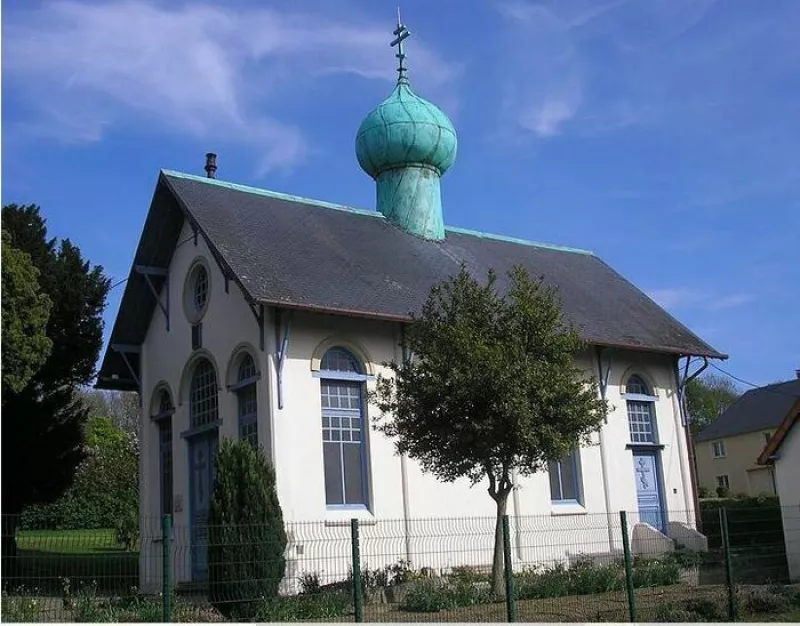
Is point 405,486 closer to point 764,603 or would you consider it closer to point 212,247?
point 212,247

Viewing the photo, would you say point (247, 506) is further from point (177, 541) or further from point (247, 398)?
point (177, 541)

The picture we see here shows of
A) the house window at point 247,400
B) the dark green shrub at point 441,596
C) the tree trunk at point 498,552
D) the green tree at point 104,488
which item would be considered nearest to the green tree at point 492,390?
the tree trunk at point 498,552

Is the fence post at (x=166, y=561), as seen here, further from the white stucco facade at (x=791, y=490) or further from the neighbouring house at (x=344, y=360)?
the white stucco facade at (x=791, y=490)

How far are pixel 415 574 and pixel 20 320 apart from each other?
7.69 m

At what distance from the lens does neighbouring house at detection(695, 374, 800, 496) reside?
52.7 m

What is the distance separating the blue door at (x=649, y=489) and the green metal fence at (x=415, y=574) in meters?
0.27

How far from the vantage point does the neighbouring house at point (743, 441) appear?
52719 millimetres

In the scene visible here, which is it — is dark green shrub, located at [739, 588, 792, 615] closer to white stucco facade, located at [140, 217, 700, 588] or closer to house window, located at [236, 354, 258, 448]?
white stucco facade, located at [140, 217, 700, 588]

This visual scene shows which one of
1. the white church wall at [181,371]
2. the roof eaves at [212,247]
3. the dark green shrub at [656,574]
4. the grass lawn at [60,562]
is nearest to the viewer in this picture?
the grass lawn at [60,562]

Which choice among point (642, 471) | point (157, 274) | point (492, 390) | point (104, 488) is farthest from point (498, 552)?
point (104, 488)

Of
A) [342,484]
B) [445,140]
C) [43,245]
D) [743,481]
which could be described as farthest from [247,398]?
[743,481]

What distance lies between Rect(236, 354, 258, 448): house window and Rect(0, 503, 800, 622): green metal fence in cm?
220

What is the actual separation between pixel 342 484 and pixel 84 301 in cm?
817

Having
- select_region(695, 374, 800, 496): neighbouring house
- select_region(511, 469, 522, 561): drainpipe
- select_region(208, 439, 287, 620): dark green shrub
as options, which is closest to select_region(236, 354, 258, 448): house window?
select_region(208, 439, 287, 620): dark green shrub
